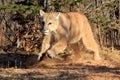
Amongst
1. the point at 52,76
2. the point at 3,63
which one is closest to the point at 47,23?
the point at 52,76

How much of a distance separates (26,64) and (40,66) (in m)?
Answer: 1.55

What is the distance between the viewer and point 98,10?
16.8 m

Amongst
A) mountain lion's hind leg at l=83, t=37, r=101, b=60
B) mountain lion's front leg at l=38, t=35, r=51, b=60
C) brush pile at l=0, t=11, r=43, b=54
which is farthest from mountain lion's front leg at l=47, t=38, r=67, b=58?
brush pile at l=0, t=11, r=43, b=54

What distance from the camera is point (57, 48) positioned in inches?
487

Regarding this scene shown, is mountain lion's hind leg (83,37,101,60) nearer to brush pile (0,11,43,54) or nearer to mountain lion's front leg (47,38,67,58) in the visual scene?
brush pile (0,11,43,54)

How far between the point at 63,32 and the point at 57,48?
30.3 inches

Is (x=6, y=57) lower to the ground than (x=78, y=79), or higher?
lower

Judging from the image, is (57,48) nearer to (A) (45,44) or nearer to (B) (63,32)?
A: (A) (45,44)

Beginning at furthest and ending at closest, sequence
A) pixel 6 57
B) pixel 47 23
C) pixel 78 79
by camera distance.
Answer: pixel 6 57, pixel 47 23, pixel 78 79

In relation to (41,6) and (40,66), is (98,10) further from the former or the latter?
(40,66)

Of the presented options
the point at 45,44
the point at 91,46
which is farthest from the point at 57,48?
the point at 91,46

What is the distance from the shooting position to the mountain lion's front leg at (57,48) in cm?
1207

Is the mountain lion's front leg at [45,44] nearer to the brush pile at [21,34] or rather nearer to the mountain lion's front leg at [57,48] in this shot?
the mountain lion's front leg at [57,48]

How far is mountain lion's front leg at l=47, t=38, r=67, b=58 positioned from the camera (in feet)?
39.6
